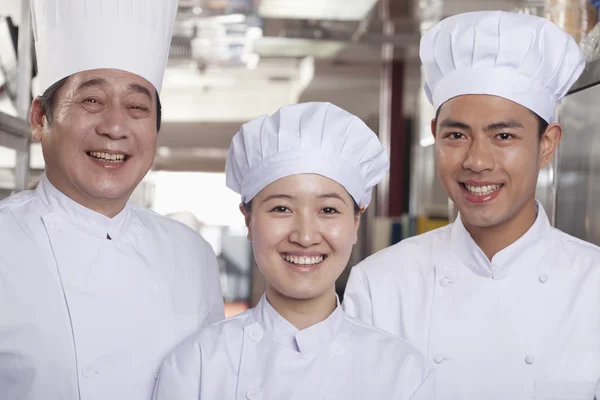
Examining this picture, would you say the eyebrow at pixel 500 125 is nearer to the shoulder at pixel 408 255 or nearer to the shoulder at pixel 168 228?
the shoulder at pixel 408 255

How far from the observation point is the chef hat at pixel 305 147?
1.53 m

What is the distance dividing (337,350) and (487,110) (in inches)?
25.9

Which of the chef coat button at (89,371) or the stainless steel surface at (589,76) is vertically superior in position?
the stainless steel surface at (589,76)

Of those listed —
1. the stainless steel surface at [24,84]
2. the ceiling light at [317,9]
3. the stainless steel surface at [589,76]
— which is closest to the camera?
the stainless steel surface at [589,76]

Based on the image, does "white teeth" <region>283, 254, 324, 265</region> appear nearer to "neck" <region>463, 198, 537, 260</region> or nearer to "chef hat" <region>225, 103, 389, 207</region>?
"chef hat" <region>225, 103, 389, 207</region>

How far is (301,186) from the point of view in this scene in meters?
1.52

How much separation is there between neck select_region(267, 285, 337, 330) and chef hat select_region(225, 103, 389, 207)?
8.7 inches

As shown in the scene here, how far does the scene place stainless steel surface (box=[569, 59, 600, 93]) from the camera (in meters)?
1.94

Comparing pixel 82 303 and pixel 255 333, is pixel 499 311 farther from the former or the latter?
pixel 82 303

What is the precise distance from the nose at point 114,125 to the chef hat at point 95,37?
0.12m

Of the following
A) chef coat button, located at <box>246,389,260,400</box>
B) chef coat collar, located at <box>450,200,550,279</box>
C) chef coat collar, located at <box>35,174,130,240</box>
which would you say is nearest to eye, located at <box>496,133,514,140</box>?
chef coat collar, located at <box>450,200,550,279</box>

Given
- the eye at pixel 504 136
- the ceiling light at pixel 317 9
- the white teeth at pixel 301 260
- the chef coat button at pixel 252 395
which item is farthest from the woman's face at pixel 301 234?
the ceiling light at pixel 317 9

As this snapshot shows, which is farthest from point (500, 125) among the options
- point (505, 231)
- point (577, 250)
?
point (577, 250)

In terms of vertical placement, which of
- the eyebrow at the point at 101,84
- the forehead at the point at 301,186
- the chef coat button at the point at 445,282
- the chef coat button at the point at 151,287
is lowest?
the chef coat button at the point at 445,282
